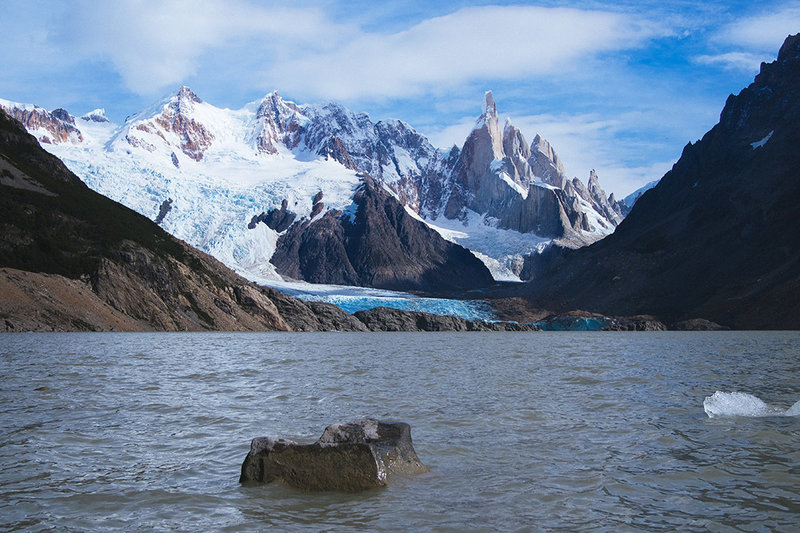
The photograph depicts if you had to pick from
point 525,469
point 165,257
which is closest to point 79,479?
point 525,469

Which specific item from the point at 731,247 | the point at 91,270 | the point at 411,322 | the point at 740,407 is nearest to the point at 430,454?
the point at 740,407

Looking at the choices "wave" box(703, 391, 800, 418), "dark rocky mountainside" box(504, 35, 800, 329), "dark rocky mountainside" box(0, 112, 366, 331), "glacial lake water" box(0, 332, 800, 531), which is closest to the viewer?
"glacial lake water" box(0, 332, 800, 531)

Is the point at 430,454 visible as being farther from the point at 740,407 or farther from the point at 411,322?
the point at 411,322

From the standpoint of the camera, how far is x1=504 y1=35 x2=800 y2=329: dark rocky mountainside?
132 meters

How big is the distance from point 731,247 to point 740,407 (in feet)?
493

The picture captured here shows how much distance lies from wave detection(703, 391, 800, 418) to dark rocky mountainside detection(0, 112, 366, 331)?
226ft

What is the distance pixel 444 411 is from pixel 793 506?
36.5 ft

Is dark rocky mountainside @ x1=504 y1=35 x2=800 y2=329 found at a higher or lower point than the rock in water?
higher

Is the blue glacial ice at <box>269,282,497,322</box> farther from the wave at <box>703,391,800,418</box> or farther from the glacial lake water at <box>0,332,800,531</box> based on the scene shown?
the wave at <box>703,391,800,418</box>

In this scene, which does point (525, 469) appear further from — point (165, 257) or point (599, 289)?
point (599, 289)

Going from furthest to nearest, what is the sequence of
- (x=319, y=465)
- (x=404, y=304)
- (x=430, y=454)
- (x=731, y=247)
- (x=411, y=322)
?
1. (x=404, y=304)
2. (x=731, y=247)
3. (x=411, y=322)
4. (x=430, y=454)
5. (x=319, y=465)

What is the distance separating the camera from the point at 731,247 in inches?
6014

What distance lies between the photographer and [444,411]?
64.7ft

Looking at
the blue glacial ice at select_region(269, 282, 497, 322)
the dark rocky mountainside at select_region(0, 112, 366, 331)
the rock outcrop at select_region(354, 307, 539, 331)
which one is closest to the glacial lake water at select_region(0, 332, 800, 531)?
the dark rocky mountainside at select_region(0, 112, 366, 331)
